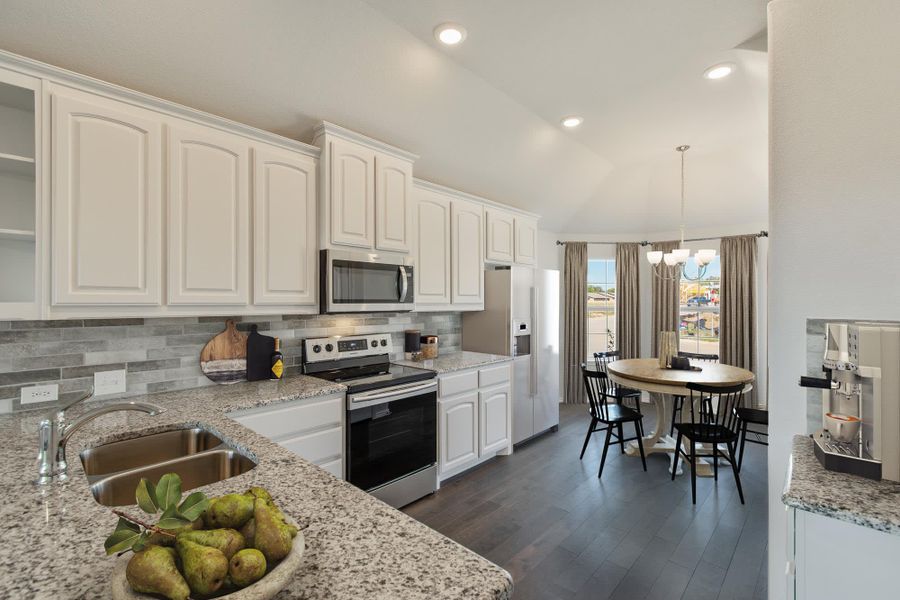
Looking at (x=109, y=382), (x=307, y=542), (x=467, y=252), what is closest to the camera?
(x=307, y=542)

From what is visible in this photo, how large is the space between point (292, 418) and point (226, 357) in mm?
647

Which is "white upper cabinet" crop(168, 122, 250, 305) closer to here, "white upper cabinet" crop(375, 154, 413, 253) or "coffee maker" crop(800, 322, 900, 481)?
"white upper cabinet" crop(375, 154, 413, 253)

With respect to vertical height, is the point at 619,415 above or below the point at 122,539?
below

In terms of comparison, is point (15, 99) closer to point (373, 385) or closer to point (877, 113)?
point (373, 385)

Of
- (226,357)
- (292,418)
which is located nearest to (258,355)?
(226,357)

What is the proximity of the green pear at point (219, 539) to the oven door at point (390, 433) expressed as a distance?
1.81m

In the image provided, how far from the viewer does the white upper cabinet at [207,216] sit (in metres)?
2.03

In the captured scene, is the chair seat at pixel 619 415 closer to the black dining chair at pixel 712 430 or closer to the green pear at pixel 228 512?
the black dining chair at pixel 712 430

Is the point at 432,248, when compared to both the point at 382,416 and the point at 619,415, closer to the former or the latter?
the point at 382,416

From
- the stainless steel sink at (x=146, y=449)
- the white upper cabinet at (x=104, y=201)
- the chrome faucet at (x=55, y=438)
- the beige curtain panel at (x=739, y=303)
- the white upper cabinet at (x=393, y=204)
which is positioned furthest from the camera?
the beige curtain panel at (x=739, y=303)

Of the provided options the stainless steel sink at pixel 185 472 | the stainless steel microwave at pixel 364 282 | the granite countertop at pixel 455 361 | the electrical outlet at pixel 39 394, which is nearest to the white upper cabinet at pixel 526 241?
the granite countertop at pixel 455 361

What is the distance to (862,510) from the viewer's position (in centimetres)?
103

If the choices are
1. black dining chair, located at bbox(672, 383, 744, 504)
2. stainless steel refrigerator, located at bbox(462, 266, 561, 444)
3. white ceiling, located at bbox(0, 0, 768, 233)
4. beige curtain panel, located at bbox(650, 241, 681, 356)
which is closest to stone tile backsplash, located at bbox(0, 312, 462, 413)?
white ceiling, located at bbox(0, 0, 768, 233)

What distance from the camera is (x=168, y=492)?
2.11ft
